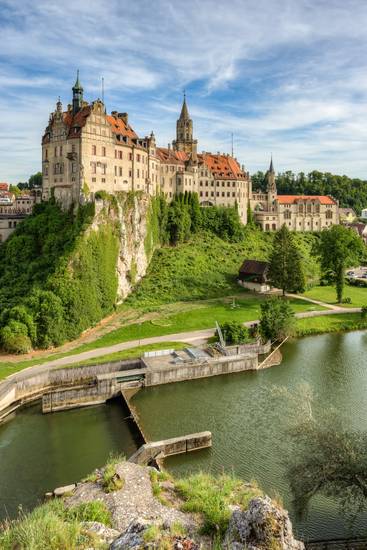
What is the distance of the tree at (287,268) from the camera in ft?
199

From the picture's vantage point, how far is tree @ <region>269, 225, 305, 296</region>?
60781 mm

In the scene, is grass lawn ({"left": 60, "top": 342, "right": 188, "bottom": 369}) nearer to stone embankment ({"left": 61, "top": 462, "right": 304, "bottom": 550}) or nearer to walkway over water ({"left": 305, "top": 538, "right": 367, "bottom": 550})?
stone embankment ({"left": 61, "top": 462, "right": 304, "bottom": 550})

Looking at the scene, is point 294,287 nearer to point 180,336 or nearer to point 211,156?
point 180,336

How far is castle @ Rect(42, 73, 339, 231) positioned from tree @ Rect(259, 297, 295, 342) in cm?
2650

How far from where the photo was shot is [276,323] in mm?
47188

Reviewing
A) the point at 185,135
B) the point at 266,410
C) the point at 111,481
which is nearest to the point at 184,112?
the point at 185,135

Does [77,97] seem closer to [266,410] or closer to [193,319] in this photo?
[193,319]

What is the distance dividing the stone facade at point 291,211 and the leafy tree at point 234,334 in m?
48.3

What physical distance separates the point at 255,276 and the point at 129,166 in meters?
23.6

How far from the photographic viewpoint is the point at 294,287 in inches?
2398

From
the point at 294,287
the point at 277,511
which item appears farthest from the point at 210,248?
the point at 277,511

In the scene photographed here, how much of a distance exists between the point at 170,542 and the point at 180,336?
34.4 meters

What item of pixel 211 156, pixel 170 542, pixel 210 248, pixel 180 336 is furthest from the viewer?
pixel 211 156

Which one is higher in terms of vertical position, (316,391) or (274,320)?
(274,320)
